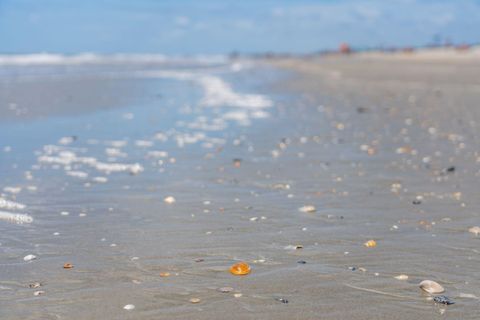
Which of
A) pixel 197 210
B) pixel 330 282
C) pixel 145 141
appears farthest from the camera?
pixel 145 141

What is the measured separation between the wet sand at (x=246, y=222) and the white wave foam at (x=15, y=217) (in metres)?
0.09

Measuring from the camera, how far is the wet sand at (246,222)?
344 cm

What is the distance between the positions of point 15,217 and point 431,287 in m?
3.16

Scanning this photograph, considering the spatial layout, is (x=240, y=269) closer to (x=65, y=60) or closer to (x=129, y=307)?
(x=129, y=307)

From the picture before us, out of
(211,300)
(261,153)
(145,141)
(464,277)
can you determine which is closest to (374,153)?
(261,153)

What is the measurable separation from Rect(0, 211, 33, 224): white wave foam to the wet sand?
88mm

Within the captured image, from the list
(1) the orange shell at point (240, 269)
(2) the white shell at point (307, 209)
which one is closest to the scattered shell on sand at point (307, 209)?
(2) the white shell at point (307, 209)

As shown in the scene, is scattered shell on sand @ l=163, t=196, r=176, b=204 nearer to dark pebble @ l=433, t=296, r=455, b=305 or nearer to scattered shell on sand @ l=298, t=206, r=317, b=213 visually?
scattered shell on sand @ l=298, t=206, r=317, b=213

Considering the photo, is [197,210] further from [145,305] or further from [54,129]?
[54,129]

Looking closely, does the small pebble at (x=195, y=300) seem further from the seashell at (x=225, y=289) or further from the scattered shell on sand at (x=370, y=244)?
the scattered shell on sand at (x=370, y=244)

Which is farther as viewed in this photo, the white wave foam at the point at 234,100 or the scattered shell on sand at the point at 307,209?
the white wave foam at the point at 234,100

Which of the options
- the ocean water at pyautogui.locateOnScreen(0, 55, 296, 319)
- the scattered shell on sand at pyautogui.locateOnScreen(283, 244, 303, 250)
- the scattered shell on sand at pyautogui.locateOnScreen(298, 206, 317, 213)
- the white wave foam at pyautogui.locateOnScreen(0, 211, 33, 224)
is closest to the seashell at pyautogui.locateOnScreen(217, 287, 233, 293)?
the ocean water at pyautogui.locateOnScreen(0, 55, 296, 319)

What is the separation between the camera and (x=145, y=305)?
3357mm

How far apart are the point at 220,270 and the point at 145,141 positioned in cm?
560
